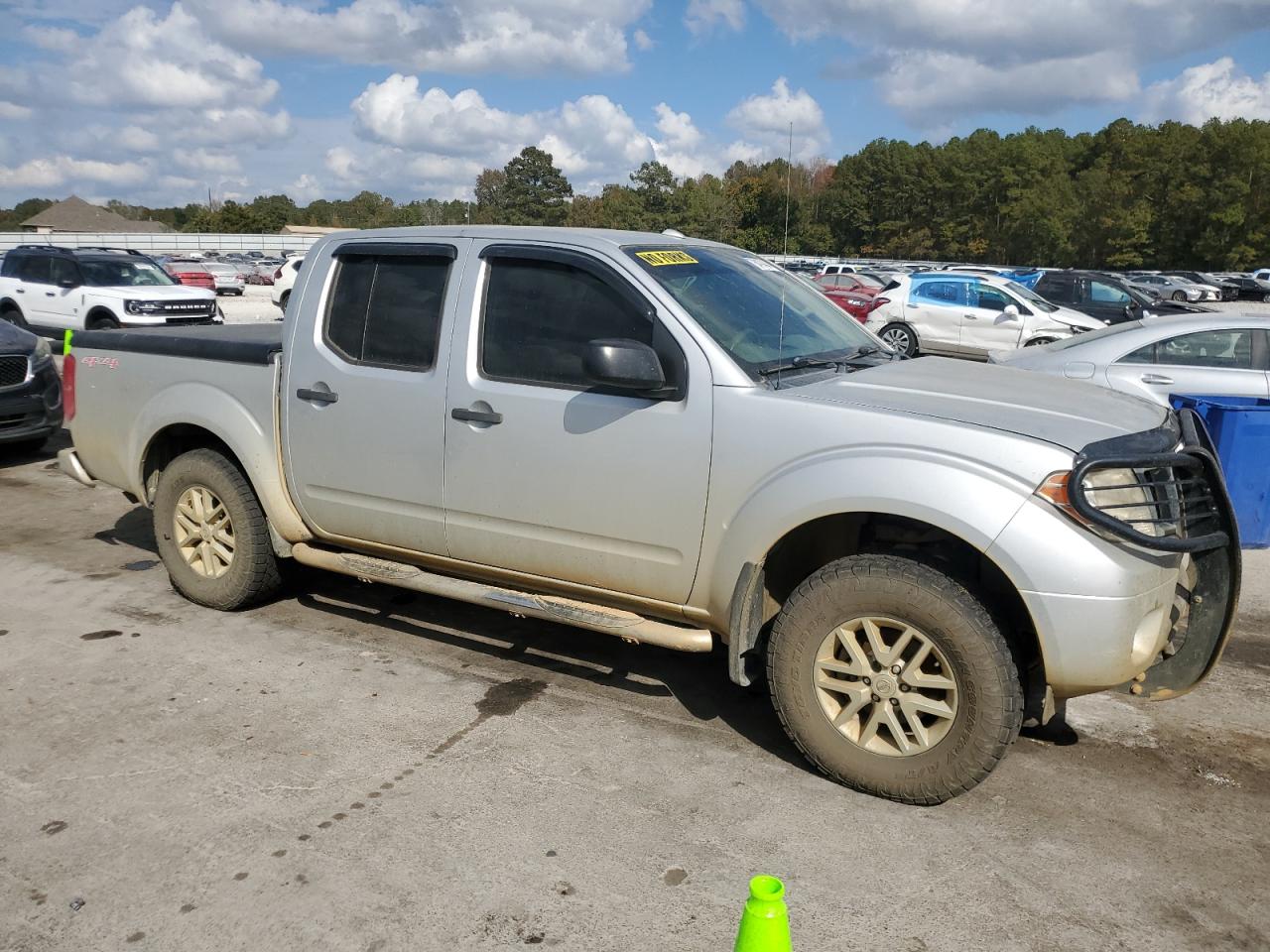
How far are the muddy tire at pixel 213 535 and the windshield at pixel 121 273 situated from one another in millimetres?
15224

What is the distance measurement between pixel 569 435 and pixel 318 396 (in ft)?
4.68

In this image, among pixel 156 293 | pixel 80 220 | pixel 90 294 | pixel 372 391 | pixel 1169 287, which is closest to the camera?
pixel 372 391

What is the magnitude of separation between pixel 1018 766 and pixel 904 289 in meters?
17.3

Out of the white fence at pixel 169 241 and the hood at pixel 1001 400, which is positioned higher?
the white fence at pixel 169 241

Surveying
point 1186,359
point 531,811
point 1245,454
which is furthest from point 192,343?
point 1186,359

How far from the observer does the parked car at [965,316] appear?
739 inches

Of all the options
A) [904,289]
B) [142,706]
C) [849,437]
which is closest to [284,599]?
[142,706]

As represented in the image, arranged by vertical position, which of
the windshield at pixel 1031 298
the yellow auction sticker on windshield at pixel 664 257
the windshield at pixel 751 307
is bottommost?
the windshield at pixel 751 307

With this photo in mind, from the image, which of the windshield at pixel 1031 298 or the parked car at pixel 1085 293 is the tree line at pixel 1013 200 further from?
the windshield at pixel 1031 298

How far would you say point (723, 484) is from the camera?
3.89 meters

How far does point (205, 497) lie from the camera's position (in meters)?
5.46

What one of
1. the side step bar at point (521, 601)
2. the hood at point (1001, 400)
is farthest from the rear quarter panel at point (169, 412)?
the hood at point (1001, 400)

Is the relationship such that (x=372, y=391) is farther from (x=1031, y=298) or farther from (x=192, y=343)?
(x=1031, y=298)

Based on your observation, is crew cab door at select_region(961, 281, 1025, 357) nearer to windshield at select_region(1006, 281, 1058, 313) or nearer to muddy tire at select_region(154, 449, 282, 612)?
windshield at select_region(1006, 281, 1058, 313)
